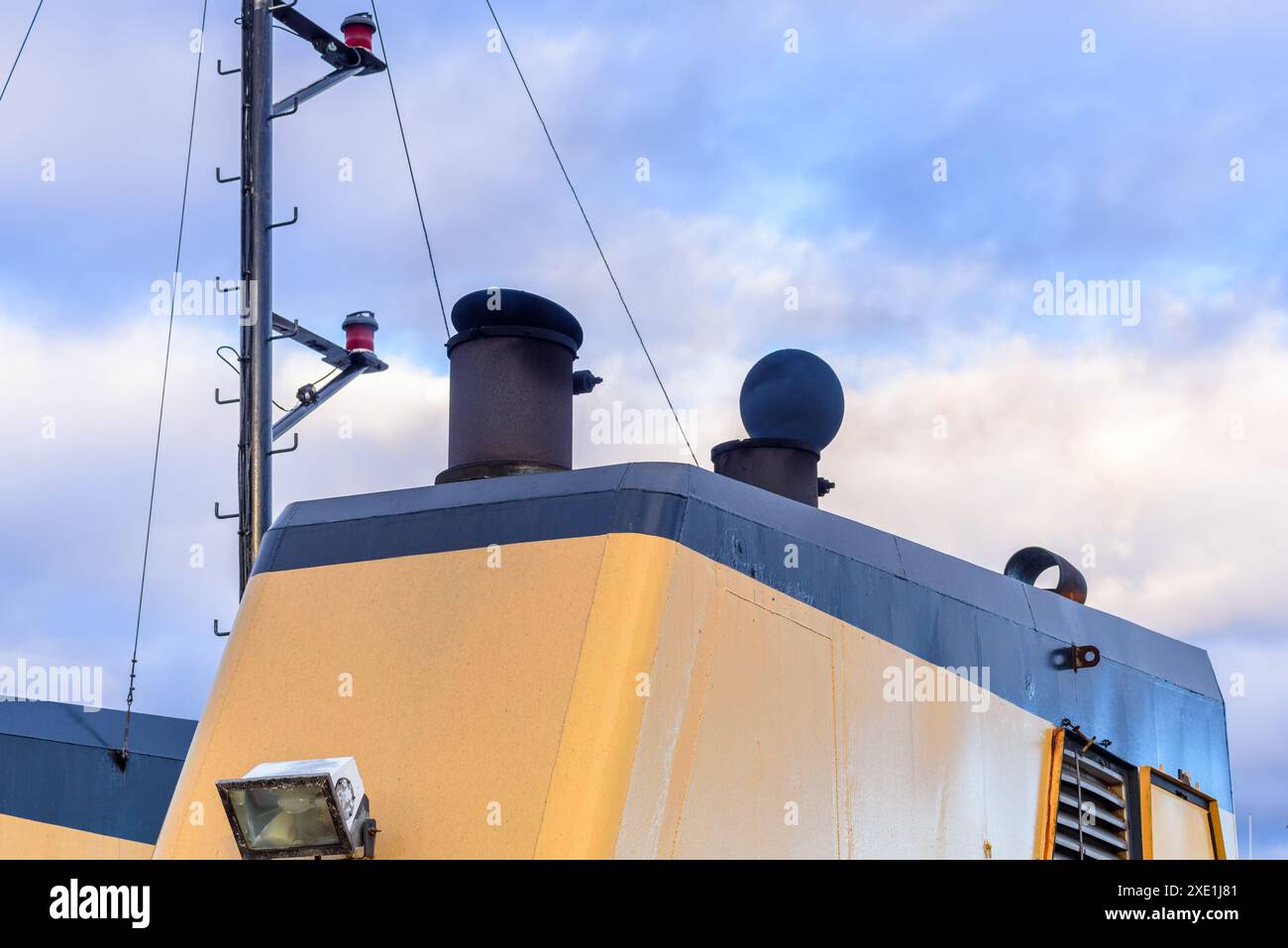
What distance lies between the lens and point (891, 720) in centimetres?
508

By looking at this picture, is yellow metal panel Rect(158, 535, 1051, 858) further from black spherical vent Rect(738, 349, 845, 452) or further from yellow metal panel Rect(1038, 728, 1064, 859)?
black spherical vent Rect(738, 349, 845, 452)

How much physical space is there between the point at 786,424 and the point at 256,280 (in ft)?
11.9

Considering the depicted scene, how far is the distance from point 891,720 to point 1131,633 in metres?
2.00

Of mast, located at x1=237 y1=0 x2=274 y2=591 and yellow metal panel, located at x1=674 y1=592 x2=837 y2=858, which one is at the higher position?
mast, located at x1=237 y1=0 x2=274 y2=591

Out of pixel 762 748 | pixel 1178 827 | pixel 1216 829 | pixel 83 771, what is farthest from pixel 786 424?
pixel 83 771

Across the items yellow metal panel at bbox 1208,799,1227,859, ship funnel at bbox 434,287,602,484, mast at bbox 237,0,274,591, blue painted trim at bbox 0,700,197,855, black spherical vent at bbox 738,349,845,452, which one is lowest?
yellow metal panel at bbox 1208,799,1227,859

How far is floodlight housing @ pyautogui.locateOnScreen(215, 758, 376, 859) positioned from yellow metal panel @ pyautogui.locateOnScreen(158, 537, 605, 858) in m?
0.23

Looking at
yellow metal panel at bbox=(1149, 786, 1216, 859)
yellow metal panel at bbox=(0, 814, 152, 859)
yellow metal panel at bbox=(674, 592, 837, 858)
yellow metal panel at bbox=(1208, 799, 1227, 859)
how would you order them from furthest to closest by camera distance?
yellow metal panel at bbox=(0, 814, 152, 859) → yellow metal panel at bbox=(1208, 799, 1227, 859) → yellow metal panel at bbox=(1149, 786, 1216, 859) → yellow metal panel at bbox=(674, 592, 837, 858)

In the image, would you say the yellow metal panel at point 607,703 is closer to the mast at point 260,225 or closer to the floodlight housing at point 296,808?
the floodlight housing at point 296,808

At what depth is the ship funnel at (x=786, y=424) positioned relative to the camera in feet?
22.8

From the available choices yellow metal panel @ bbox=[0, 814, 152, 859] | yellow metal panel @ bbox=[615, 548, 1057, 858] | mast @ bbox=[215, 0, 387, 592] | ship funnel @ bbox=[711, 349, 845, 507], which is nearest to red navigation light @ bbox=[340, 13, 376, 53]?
mast @ bbox=[215, 0, 387, 592]

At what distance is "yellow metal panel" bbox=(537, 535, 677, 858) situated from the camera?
422cm

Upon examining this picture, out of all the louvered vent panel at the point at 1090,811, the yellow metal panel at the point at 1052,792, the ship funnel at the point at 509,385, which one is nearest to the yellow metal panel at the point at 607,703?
the ship funnel at the point at 509,385
